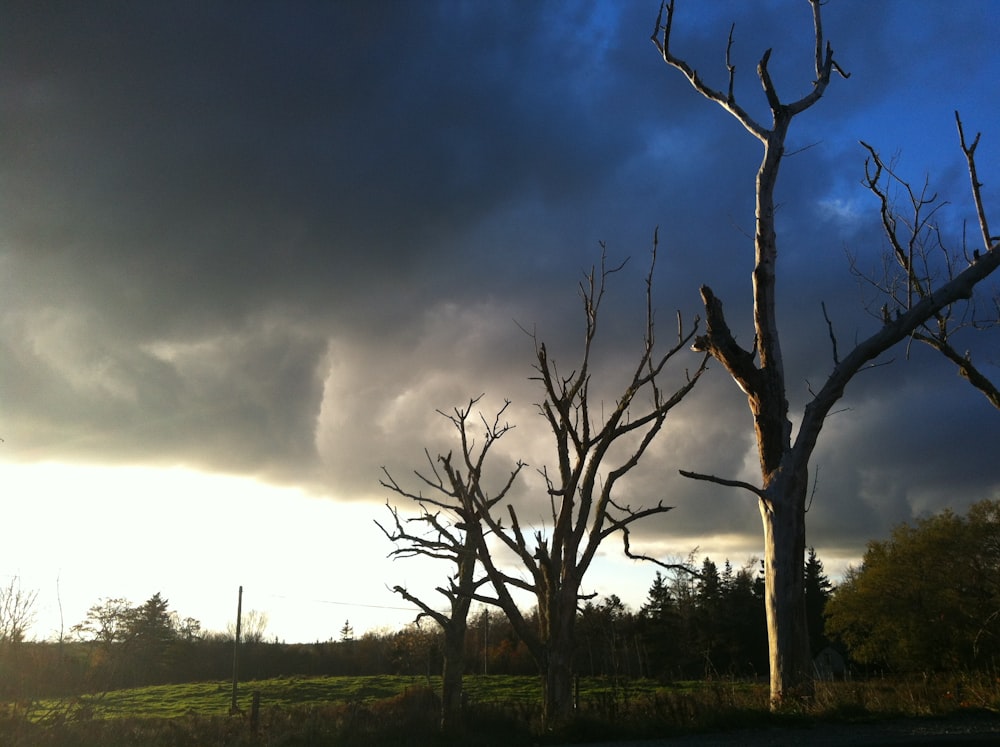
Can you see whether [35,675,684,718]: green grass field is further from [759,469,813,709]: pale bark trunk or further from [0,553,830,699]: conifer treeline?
[759,469,813,709]: pale bark trunk

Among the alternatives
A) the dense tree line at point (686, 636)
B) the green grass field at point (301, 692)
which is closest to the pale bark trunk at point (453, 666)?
the dense tree line at point (686, 636)

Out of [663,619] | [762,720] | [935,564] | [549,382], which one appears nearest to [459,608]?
[549,382]

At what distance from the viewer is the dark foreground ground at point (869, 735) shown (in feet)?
22.9

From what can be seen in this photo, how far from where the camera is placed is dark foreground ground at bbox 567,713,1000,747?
6.96 metres

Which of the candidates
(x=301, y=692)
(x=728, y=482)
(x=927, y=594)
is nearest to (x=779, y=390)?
(x=728, y=482)

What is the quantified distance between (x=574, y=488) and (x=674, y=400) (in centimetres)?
231

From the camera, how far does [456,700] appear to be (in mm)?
19594

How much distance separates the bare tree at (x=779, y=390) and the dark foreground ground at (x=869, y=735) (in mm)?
2090

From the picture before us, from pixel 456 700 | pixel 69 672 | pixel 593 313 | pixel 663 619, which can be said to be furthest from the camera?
pixel 663 619

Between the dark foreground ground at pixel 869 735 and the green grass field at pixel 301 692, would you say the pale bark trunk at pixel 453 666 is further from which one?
the green grass field at pixel 301 692

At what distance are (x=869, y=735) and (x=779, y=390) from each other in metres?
5.63

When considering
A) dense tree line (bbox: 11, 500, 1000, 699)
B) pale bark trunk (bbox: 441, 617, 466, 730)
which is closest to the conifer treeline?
dense tree line (bbox: 11, 500, 1000, 699)

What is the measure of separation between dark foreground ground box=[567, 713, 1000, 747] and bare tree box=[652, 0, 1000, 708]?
2090 millimetres

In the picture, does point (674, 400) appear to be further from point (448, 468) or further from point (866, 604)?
point (866, 604)
